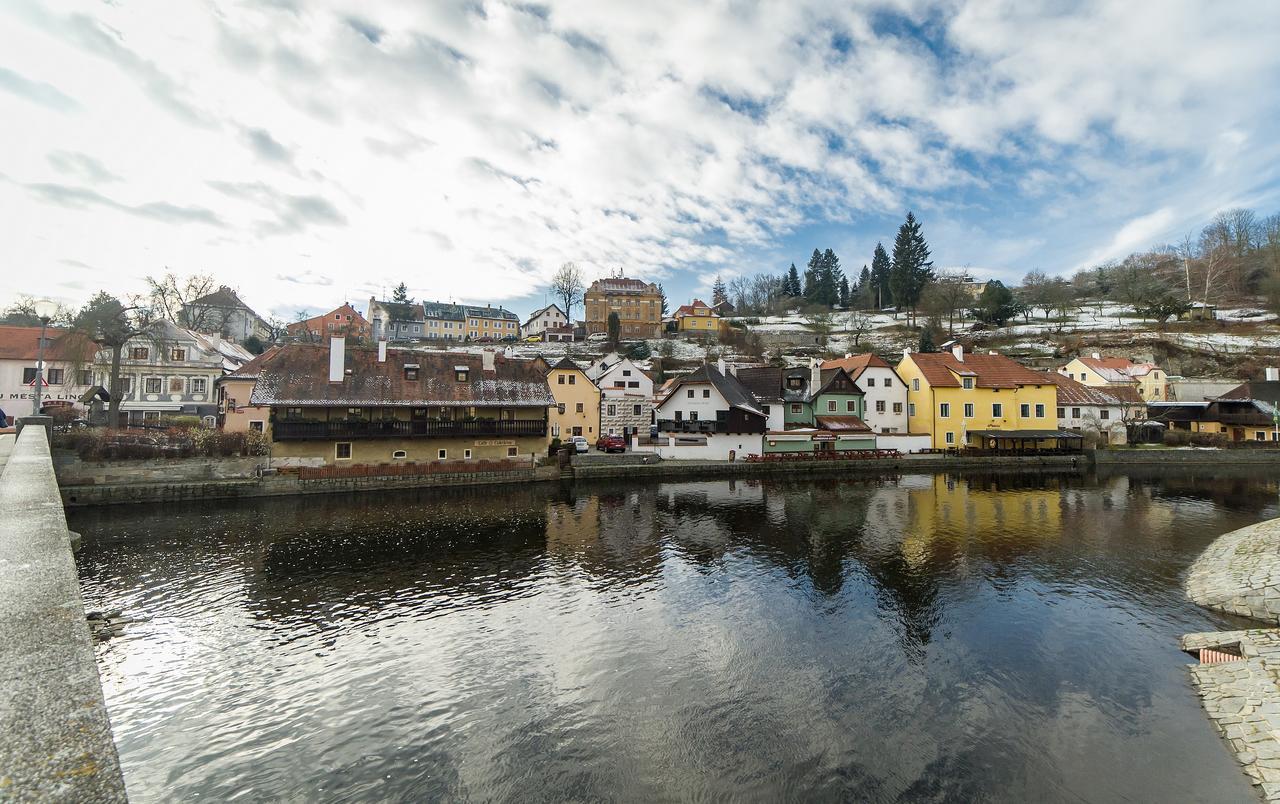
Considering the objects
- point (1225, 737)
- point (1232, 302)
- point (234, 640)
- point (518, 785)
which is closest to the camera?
point (518, 785)

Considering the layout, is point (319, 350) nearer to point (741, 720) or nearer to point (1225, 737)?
point (741, 720)

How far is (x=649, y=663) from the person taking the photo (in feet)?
37.1

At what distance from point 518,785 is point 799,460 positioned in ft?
113

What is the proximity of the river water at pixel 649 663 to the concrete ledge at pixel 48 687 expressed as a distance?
357 centimetres

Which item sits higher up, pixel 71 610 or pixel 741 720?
pixel 71 610

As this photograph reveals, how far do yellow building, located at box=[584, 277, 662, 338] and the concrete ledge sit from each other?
8206 centimetres

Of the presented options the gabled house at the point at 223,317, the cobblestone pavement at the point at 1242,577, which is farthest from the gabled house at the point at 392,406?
the cobblestone pavement at the point at 1242,577

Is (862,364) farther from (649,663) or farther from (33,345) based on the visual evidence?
(33,345)

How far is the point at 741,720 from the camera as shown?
30.6ft

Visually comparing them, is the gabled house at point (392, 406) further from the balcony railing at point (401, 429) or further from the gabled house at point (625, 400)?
the gabled house at point (625, 400)

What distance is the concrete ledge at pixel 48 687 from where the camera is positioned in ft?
10.1

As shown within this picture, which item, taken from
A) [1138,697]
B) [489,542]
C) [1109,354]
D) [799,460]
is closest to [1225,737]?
[1138,697]

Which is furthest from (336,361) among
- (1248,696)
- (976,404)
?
(976,404)

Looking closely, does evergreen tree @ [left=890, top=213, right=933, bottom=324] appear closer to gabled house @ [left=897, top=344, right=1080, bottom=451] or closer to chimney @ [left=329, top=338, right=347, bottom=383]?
gabled house @ [left=897, top=344, right=1080, bottom=451]
